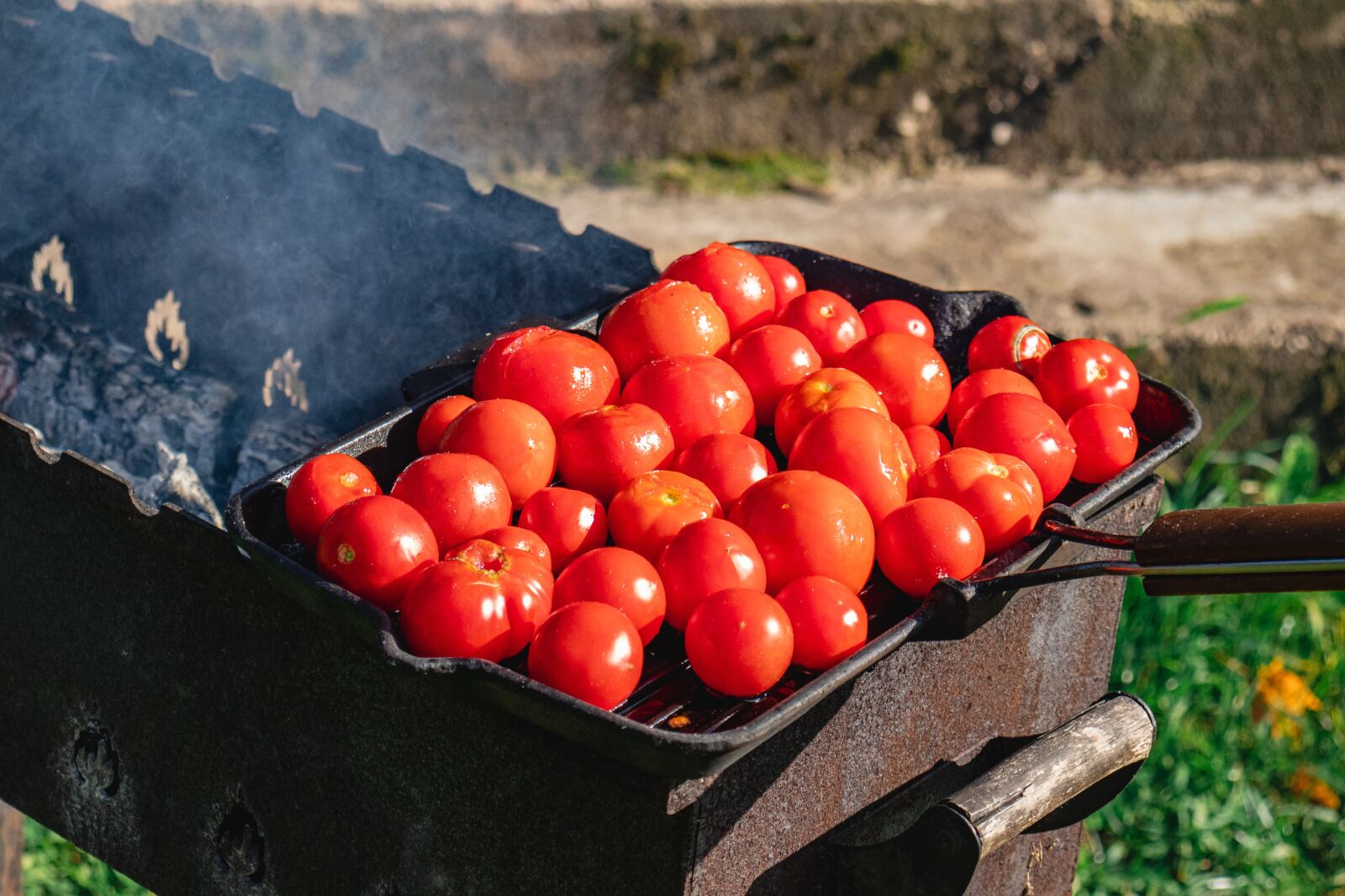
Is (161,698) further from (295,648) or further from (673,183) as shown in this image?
(673,183)

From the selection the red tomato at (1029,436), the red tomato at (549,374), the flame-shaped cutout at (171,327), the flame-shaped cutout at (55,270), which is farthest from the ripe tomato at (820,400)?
the flame-shaped cutout at (55,270)

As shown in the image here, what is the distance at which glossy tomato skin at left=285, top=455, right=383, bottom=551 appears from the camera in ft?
5.94

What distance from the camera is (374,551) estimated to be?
1686mm

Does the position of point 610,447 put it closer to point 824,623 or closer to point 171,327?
point 824,623

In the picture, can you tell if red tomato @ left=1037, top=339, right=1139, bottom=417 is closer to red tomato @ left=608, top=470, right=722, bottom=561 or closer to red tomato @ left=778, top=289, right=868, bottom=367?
red tomato @ left=778, top=289, right=868, bottom=367

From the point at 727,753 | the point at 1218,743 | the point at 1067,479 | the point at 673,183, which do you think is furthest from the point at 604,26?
the point at 727,753

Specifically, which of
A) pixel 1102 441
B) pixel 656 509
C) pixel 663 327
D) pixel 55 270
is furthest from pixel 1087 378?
pixel 55 270

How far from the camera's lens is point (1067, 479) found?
206 centimetres

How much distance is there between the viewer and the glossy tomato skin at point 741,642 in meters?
1.62

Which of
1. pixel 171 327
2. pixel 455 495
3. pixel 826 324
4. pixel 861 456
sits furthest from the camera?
pixel 171 327

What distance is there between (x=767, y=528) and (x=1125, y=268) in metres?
3.20

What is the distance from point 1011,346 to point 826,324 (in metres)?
0.29

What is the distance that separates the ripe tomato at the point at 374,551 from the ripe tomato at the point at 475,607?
31 millimetres

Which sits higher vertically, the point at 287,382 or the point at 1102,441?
the point at 1102,441
